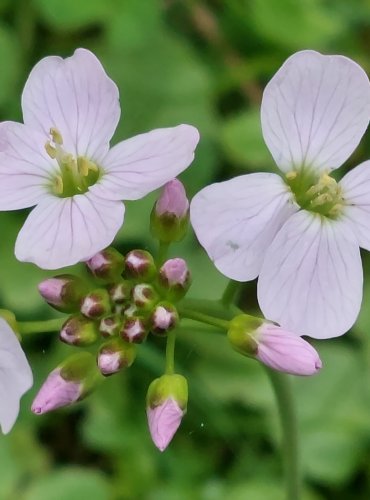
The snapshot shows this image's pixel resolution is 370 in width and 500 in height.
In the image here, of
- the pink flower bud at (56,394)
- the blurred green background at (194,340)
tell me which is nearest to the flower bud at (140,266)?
the pink flower bud at (56,394)

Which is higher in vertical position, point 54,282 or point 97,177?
point 97,177

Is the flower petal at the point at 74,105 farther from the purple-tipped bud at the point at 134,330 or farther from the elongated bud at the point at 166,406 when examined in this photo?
the elongated bud at the point at 166,406

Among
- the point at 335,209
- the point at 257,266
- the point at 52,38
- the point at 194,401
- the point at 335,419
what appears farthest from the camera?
the point at 52,38

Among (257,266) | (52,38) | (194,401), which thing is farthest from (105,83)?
(52,38)

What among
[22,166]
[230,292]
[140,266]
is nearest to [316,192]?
[230,292]

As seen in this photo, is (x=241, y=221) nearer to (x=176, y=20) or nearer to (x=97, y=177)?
(x=97, y=177)

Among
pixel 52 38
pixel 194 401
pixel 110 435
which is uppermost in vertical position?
pixel 52 38

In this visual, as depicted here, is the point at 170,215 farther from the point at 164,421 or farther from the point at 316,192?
the point at 164,421
